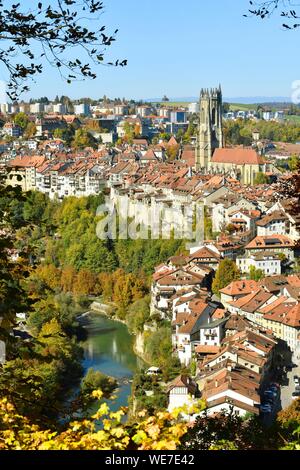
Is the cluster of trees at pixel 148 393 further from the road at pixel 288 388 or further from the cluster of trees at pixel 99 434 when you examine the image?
the cluster of trees at pixel 99 434

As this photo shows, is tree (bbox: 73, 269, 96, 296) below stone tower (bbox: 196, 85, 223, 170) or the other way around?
below

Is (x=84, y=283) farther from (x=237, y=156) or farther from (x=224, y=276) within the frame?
(x=237, y=156)

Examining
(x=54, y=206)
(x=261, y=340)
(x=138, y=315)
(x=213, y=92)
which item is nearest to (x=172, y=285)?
(x=138, y=315)

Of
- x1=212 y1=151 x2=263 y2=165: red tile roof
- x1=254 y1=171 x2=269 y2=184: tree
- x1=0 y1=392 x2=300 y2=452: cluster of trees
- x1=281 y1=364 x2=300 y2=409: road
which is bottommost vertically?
x1=281 y1=364 x2=300 y2=409: road

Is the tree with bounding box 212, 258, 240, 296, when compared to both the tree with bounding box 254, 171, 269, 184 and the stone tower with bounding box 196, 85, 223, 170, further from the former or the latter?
the stone tower with bounding box 196, 85, 223, 170

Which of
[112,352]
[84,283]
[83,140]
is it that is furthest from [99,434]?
[83,140]

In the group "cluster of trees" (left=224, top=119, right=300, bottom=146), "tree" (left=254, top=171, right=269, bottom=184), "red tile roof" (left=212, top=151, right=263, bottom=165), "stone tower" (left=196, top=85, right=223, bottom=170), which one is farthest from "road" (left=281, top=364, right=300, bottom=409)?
"cluster of trees" (left=224, top=119, right=300, bottom=146)
